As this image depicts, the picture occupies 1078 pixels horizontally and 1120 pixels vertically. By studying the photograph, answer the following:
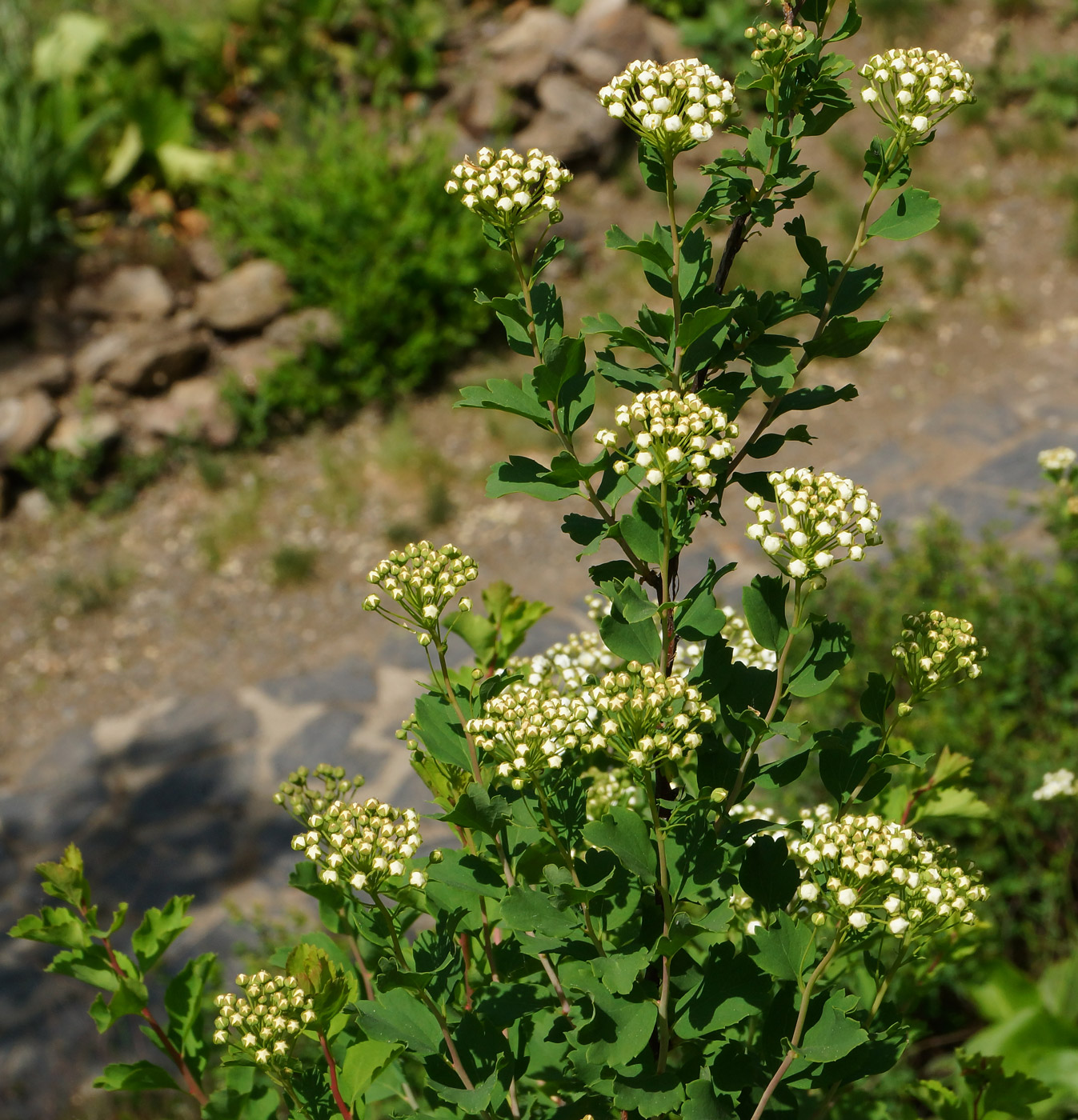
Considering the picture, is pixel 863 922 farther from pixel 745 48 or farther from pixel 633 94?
pixel 745 48

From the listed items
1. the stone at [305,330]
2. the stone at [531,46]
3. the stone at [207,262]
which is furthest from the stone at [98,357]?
the stone at [531,46]

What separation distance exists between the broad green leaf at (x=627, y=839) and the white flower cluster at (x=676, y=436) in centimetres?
37

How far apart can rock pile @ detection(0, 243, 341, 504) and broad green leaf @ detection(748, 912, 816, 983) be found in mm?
5419

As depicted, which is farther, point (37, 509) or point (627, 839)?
point (37, 509)

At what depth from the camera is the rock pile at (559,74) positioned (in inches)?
283

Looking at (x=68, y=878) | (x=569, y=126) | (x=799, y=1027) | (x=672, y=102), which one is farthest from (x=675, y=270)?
(x=569, y=126)

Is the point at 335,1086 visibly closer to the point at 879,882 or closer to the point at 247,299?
the point at 879,882

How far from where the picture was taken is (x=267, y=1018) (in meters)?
1.21

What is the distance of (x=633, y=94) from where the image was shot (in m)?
1.26

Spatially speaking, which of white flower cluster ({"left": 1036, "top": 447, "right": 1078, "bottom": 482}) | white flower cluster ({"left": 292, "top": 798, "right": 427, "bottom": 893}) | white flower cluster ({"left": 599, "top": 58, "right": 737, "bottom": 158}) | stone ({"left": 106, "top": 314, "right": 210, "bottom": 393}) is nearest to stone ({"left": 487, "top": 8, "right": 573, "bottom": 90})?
stone ({"left": 106, "top": 314, "right": 210, "bottom": 393})

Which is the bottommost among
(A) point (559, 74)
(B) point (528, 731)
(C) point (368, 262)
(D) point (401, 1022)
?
(C) point (368, 262)

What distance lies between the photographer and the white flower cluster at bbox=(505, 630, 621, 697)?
151cm

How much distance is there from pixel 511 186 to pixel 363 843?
2.48ft

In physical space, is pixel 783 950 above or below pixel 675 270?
below
